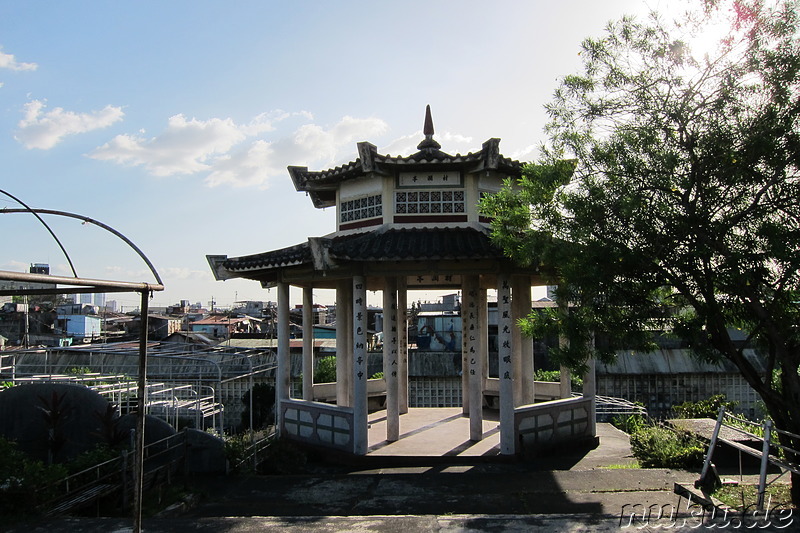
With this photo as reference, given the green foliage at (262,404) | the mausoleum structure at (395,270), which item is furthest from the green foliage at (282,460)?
the green foliage at (262,404)

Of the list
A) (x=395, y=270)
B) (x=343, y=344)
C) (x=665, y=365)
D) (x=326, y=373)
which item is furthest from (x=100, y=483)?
(x=665, y=365)

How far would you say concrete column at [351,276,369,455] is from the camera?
12.6 metres

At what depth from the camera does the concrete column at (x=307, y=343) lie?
1559 cm

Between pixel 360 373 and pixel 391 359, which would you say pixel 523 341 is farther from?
pixel 360 373

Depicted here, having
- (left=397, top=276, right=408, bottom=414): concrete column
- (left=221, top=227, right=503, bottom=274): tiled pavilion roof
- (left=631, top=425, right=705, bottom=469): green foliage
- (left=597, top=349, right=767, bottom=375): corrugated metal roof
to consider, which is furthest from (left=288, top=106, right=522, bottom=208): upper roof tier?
(left=597, top=349, right=767, bottom=375): corrugated metal roof

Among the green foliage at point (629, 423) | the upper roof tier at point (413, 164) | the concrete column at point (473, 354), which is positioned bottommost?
the green foliage at point (629, 423)

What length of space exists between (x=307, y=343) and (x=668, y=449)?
9.05 metres

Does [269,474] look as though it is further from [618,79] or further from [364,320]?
[618,79]

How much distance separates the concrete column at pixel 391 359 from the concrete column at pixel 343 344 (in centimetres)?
156

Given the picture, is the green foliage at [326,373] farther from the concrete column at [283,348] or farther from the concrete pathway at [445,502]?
the concrete pathway at [445,502]

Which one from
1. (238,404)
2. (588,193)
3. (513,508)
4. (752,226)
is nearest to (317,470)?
(513,508)

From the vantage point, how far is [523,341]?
51.0 ft

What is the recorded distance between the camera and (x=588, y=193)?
8.71 meters

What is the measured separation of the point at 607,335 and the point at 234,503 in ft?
22.0
